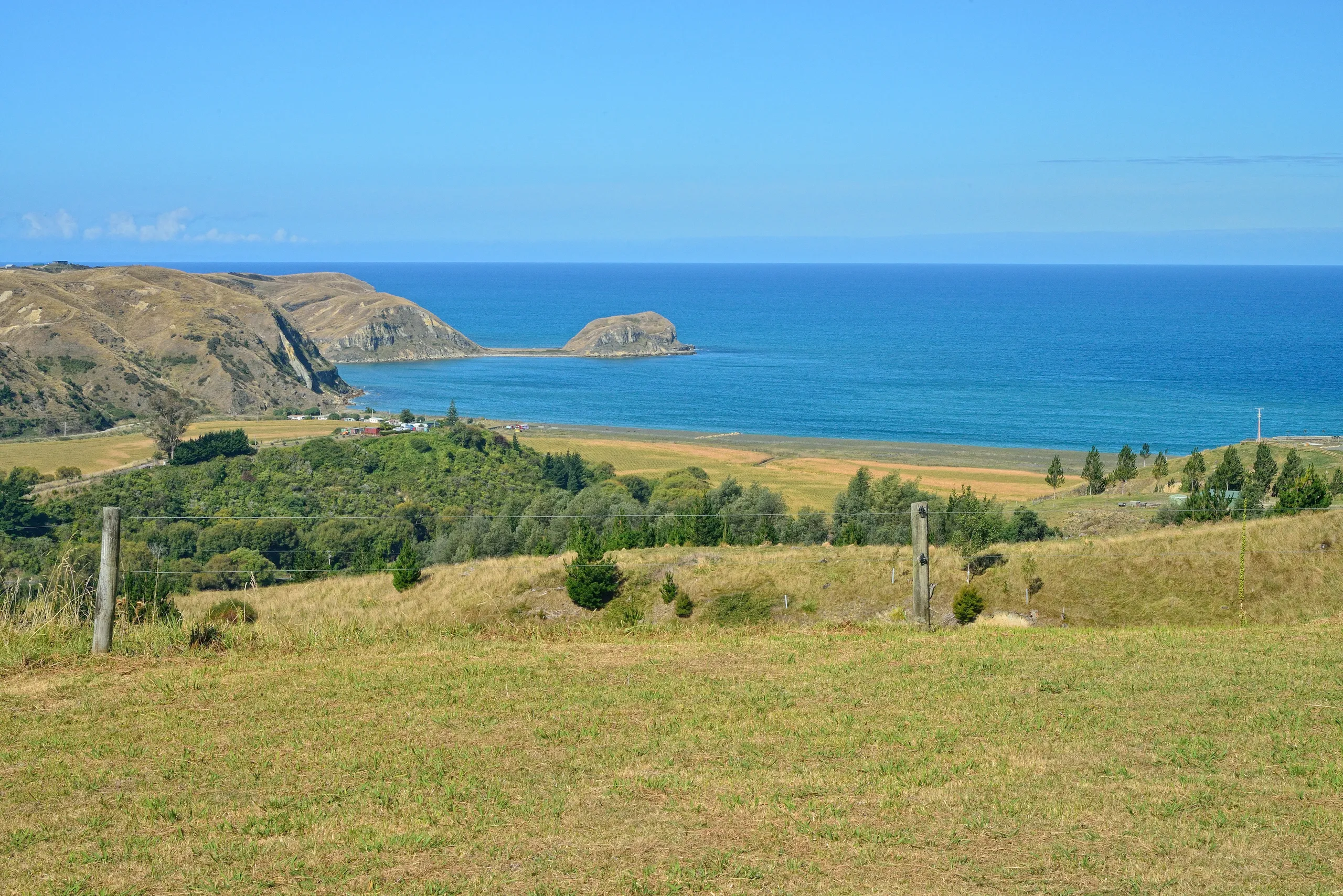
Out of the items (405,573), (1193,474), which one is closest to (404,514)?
(405,573)

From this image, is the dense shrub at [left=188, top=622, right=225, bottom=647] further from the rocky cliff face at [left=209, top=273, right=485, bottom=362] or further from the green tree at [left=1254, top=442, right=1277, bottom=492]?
the rocky cliff face at [left=209, top=273, right=485, bottom=362]

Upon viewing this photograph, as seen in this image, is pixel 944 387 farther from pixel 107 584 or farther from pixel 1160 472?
pixel 107 584

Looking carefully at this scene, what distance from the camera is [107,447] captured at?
76938 mm

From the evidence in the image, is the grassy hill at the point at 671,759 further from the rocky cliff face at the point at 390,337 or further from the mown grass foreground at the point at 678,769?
the rocky cliff face at the point at 390,337

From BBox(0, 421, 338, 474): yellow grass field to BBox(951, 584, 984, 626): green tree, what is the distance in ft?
189

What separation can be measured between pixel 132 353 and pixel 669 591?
343 ft

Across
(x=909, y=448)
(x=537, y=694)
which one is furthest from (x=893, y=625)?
(x=909, y=448)

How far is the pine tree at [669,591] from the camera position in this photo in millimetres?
24094

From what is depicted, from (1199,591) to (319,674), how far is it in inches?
660

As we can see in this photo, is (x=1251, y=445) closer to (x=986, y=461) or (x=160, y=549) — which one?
(x=986, y=461)

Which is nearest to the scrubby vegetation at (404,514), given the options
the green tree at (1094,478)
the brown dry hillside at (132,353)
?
the green tree at (1094,478)

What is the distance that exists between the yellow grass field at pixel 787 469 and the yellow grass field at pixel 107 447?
55.4 ft

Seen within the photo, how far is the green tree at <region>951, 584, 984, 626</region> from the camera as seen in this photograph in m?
20.7

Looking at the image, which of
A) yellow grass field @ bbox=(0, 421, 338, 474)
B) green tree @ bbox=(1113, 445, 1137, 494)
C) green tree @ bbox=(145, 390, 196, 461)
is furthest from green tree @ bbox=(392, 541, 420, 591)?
green tree @ bbox=(145, 390, 196, 461)
